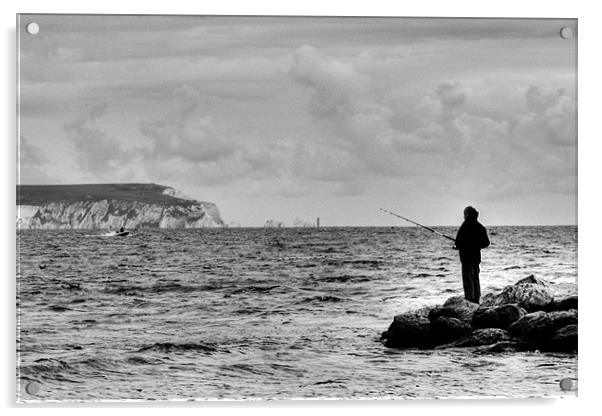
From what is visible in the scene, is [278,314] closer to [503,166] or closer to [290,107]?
[290,107]

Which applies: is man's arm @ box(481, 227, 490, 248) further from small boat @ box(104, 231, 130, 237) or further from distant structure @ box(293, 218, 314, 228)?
small boat @ box(104, 231, 130, 237)

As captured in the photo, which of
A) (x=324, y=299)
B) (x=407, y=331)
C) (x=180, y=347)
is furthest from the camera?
(x=324, y=299)

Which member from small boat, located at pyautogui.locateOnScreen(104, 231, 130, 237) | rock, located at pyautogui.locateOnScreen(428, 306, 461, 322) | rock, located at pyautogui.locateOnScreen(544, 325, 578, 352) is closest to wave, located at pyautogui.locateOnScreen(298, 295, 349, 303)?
rock, located at pyautogui.locateOnScreen(428, 306, 461, 322)

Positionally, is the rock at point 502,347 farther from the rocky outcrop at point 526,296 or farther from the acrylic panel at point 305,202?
the rocky outcrop at point 526,296

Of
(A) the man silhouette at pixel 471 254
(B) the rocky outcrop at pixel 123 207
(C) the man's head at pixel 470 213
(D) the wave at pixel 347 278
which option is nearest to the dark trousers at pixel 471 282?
(A) the man silhouette at pixel 471 254

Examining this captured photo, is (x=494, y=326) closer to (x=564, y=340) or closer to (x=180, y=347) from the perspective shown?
(x=564, y=340)

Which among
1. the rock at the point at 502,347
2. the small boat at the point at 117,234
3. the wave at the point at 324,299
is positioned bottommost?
the rock at the point at 502,347

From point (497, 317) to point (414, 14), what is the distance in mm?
2253

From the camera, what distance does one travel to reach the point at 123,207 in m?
6.54

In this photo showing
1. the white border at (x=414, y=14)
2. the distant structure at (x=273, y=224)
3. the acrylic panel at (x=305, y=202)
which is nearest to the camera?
the white border at (x=414, y=14)

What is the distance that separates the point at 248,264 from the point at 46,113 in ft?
5.83

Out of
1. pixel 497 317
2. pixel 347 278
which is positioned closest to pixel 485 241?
pixel 497 317

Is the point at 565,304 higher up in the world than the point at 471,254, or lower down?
lower down

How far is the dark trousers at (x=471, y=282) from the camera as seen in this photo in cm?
667
